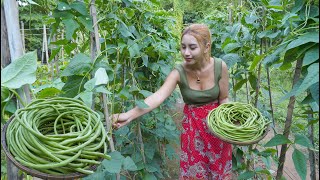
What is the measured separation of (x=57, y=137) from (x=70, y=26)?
0.55m

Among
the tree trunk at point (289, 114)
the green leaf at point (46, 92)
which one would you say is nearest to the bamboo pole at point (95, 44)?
the green leaf at point (46, 92)

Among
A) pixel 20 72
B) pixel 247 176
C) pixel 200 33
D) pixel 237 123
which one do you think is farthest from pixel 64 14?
pixel 247 176

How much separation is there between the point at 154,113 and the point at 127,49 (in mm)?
706

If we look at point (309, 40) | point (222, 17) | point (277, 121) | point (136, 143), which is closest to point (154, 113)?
point (136, 143)

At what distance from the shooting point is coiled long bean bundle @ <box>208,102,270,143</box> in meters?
1.25

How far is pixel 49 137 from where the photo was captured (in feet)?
2.34

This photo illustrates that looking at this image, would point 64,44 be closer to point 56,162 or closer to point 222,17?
point 56,162

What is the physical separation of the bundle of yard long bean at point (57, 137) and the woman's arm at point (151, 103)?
41 centimetres

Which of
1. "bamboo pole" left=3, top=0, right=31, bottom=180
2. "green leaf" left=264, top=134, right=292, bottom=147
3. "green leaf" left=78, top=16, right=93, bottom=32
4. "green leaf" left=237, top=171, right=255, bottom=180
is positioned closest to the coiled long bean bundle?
"green leaf" left=264, top=134, right=292, bottom=147

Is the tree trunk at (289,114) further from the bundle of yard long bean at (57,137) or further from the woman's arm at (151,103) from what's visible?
the bundle of yard long bean at (57,137)

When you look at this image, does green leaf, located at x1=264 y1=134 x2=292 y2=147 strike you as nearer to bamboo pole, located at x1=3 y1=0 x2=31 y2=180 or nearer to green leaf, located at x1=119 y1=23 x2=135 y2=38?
green leaf, located at x1=119 y1=23 x2=135 y2=38

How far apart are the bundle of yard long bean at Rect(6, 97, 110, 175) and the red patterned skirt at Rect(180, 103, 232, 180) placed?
97 centimetres

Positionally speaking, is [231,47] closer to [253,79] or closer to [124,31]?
[253,79]

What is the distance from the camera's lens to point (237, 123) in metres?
1.37
